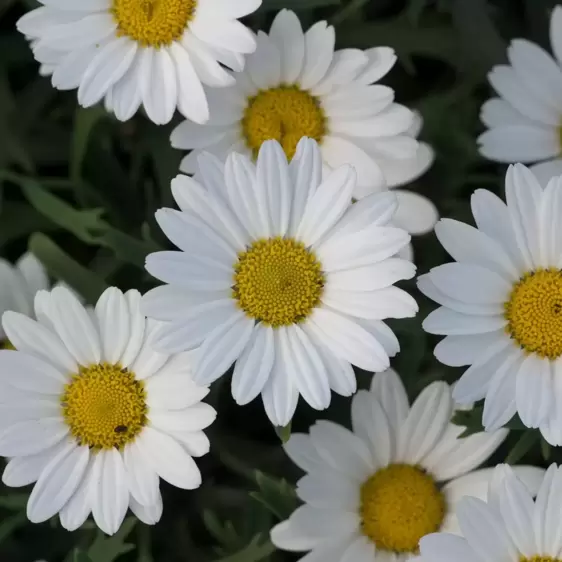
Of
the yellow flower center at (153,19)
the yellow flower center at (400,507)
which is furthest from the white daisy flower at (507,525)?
the yellow flower center at (153,19)

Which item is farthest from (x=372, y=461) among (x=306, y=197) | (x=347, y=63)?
(x=347, y=63)

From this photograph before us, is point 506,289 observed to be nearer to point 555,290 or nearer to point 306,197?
point 555,290

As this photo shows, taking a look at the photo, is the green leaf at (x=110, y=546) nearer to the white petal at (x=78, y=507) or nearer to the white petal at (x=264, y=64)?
the white petal at (x=78, y=507)

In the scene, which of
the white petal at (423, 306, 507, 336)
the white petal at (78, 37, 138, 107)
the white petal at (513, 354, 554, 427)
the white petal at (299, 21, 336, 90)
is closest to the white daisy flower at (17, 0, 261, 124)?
the white petal at (78, 37, 138, 107)

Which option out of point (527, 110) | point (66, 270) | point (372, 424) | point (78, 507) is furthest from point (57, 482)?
point (527, 110)

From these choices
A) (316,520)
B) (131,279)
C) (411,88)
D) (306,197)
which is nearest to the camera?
(306,197)

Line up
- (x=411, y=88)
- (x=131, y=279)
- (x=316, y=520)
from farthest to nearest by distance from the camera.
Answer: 1. (x=411, y=88)
2. (x=131, y=279)
3. (x=316, y=520)
